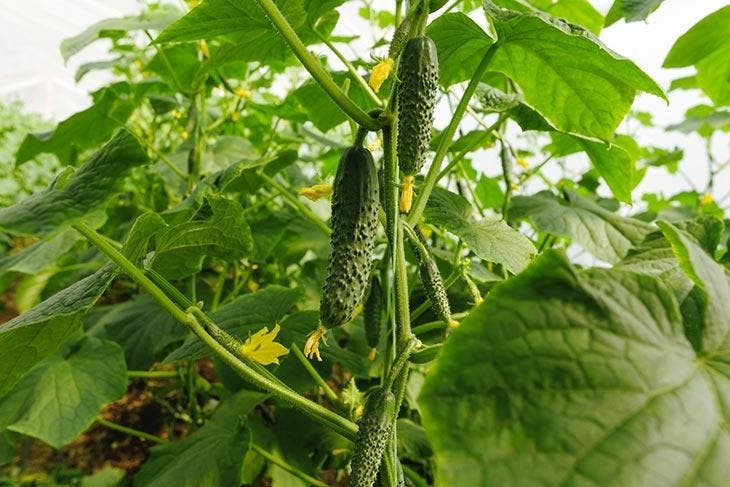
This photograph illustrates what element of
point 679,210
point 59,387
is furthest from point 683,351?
point 679,210

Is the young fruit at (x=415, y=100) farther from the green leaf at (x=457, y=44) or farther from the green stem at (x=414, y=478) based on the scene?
the green stem at (x=414, y=478)

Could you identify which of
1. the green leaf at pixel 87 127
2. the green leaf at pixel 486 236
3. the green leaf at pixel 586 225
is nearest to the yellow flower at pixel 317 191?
the green leaf at pixel 486 236

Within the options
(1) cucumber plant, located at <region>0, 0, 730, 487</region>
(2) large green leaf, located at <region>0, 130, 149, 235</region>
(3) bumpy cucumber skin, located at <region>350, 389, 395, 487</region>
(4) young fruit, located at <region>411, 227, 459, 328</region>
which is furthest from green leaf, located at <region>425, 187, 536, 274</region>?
(2) large green leaf, located at <region>0, 130, 149, 235</region>

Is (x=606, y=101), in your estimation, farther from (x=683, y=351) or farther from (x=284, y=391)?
(x=284, y=391)

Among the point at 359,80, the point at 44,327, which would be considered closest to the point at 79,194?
the point at 44,327

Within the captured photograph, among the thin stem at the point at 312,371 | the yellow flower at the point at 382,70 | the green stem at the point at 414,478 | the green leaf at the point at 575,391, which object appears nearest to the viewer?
the green leaf at the point at 575,391

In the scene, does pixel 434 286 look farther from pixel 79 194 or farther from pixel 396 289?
pixel 79 194

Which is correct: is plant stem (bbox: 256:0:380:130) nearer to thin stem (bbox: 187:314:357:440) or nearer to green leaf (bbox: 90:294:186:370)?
thin stem (bbox: 187:314:357:440)
